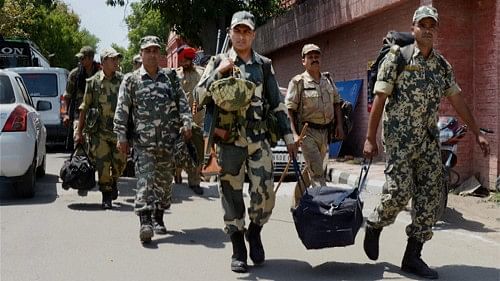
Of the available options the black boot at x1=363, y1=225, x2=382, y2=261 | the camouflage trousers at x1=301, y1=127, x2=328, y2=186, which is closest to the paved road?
the black boot at x1=363, y1=225, x2=382, y2=261

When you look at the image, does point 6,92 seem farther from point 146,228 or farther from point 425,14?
point 425,14

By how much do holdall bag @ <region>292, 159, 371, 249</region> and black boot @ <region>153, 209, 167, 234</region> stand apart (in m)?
1.99

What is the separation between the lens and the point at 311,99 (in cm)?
716

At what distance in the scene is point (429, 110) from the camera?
5.05 meters

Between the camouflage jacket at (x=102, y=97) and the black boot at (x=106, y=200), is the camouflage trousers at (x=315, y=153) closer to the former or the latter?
the camouflage jacket at (x=102, y=97)

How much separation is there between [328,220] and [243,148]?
0.85 m

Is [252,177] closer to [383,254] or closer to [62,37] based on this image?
[383,254]

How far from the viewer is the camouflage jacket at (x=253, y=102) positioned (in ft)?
17.1

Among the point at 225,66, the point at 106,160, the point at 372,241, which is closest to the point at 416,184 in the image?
the point at 372,241

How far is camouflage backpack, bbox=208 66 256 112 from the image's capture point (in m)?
5.04

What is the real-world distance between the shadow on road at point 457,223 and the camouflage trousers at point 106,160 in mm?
3657

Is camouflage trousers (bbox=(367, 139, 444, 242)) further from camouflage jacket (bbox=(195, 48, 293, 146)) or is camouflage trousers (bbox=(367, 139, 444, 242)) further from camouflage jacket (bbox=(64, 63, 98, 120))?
camouflage jacket (bbox=(64, 63, 98, 120))

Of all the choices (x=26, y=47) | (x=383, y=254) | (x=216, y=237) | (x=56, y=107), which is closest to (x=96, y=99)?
(x=216, y=237)

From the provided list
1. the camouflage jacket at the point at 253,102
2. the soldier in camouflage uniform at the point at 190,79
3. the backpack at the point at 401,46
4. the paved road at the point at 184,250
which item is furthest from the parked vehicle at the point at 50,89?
the backpack at the point at 401,46
